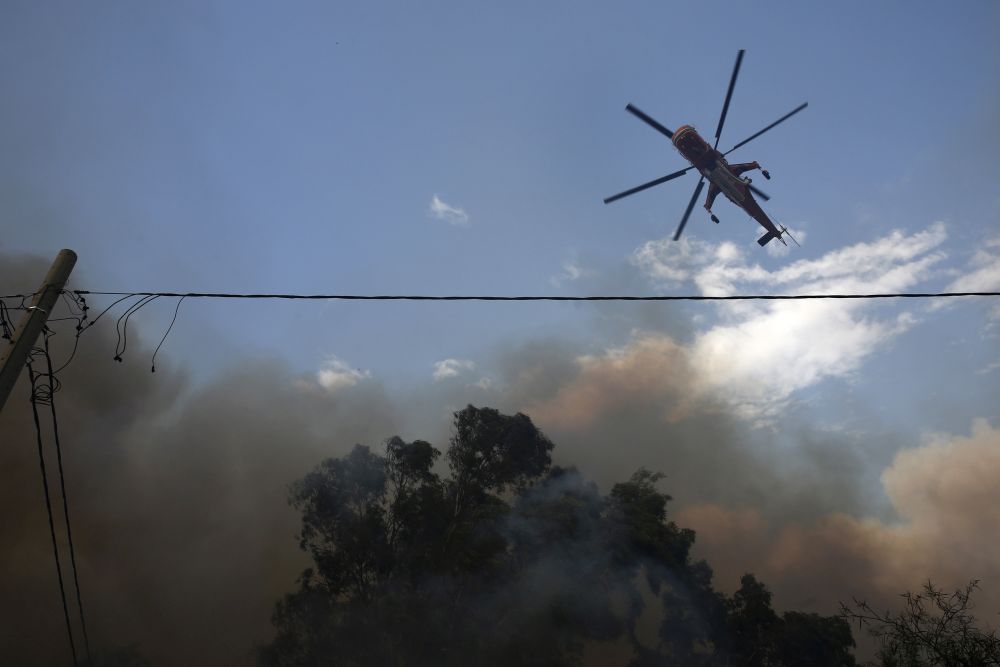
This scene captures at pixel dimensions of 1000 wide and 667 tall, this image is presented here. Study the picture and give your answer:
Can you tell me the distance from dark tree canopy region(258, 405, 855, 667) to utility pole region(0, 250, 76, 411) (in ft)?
106

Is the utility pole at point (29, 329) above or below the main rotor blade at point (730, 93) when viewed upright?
below

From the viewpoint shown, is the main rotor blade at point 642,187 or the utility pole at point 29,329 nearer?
the utility pole at point 29,329

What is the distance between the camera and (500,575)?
36.9 meters

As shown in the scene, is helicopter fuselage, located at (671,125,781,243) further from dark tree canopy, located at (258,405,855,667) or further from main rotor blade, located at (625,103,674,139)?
dark tree canopy, located at (258,405,855,667)

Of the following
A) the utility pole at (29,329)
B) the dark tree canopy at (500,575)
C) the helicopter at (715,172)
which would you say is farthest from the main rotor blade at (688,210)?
A: the dark tree canopy at (500,575)

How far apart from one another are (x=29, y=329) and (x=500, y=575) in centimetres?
3439

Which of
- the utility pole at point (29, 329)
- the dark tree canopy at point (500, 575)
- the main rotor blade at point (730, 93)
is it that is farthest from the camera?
the dark tree canopy at point (500, 575)

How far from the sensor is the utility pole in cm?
591

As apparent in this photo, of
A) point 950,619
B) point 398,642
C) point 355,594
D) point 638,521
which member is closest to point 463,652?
point 398,642

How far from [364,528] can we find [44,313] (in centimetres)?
3462

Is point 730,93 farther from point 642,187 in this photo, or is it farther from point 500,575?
point 500,575

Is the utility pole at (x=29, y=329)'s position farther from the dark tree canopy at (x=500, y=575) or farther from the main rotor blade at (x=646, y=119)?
the dark tree canopy at (x=500, y=575)

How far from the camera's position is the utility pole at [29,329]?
591cm

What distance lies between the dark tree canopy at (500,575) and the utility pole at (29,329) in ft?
106
